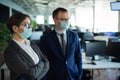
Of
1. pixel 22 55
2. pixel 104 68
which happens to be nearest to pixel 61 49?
pixel 22 55

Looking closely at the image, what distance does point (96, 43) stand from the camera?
14.6 ft

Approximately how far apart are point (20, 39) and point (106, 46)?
2638mm

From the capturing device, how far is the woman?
2045mm

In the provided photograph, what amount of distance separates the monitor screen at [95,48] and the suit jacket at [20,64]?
2388mm

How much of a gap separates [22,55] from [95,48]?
257 centimetres

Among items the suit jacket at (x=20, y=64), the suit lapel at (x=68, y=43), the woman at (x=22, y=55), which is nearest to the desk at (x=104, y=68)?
the suit lapel at (x=68, y=43)

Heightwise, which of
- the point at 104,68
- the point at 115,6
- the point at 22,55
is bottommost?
the point at 104,68

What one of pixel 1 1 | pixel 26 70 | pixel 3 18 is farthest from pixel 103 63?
pixel 3 18

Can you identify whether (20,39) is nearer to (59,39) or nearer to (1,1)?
(59,39)

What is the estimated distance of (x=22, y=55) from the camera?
6.89ft

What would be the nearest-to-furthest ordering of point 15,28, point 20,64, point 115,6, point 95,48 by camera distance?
point 20,64 < point 15,28 < point 95,48 < point 115,6

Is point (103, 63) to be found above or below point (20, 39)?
below

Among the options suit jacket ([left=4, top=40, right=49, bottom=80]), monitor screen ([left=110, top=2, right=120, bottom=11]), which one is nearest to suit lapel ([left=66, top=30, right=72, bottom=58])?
suit jacket ([left=4, top=40, right=49, bottom=80])

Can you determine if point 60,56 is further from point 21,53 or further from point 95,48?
point 95,48
